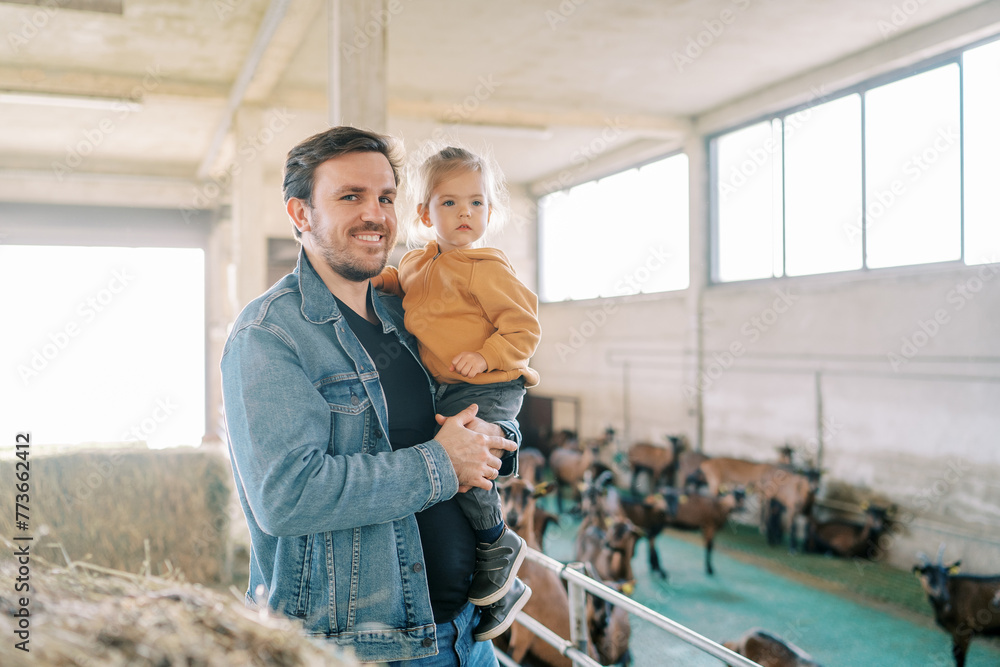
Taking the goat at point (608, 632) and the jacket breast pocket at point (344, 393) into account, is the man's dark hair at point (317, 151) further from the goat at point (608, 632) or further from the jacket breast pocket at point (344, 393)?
the goat at point (608, 632)

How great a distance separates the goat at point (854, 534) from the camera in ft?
22.6

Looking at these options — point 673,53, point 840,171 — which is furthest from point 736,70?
point 840,171

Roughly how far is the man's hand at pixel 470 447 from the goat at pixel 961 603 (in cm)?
453

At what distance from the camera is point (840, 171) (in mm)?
7828

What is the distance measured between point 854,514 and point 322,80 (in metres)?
7.48

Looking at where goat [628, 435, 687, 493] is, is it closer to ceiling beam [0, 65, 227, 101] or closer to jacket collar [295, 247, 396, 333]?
ceiling beam [0, 65, 227, 101]

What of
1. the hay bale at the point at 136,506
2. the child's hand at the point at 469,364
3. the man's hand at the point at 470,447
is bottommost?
the hay bale at the point at 136,506

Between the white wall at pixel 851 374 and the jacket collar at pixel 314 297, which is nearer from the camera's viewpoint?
the jacket collar at pixel 314 297

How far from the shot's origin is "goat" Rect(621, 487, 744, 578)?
22.4 feet

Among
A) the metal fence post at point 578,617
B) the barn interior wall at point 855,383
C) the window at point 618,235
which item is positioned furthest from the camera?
the window at point 618,235

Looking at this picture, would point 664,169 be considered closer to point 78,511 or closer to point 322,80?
point 322,80

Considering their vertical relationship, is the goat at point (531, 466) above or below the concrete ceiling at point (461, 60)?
below

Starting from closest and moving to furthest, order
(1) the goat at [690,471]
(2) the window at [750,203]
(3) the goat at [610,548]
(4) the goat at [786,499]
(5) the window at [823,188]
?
1. (3) the goat at [610,548]
2. (4) the goat at [786,499]
3. (5) the window at [823,188]
4. (1) the goat at [690,471]
5. (2) the window at [750,203]

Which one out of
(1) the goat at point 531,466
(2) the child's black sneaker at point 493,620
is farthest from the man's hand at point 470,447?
(1) the goat at point 531,466
